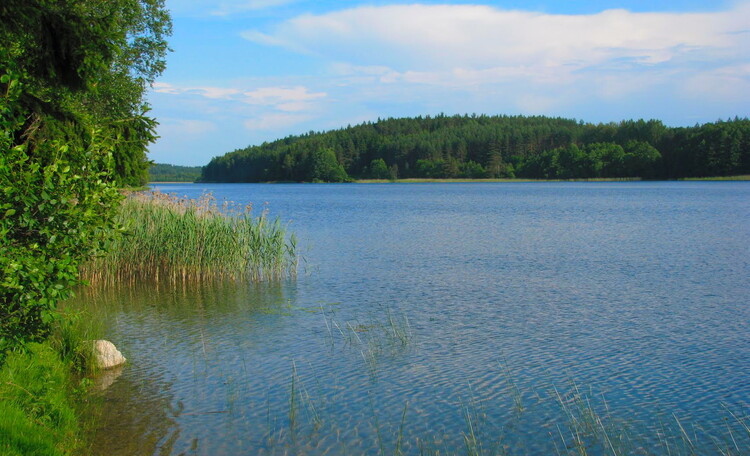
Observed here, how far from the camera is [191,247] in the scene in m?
14.8

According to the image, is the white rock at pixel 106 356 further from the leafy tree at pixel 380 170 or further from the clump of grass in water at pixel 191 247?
the leafy tree at pixel 380 170

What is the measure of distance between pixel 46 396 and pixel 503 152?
131709 mm

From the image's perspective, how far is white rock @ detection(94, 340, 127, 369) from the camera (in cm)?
841

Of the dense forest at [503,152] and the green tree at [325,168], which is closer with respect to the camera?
the dense forest at [503,152]

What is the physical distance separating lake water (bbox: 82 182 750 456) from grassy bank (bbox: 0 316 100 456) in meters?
0.34

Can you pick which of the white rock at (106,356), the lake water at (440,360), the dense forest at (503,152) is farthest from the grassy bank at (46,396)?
the dense forest at (503,152)

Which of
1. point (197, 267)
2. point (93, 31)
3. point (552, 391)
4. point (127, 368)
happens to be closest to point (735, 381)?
point (552, 391)

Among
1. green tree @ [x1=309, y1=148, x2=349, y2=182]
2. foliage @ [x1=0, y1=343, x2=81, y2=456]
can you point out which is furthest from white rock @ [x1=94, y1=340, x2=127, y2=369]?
green tree @ [x1=309, y1=148, x2=349, y2=182]

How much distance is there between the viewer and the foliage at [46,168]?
16.9 feet

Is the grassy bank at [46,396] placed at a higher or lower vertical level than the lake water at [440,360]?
higher

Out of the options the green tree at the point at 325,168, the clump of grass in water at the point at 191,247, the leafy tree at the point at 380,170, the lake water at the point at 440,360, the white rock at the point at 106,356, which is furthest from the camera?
the leafy tree at the point at 380,170

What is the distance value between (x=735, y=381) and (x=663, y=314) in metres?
3.80

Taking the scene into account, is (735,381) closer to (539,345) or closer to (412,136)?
(539,345)

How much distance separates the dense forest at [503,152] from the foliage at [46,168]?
10300 centimetres
